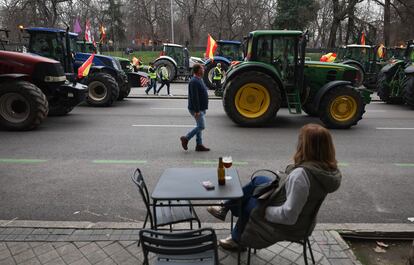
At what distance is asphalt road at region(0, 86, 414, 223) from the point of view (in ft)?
15.9

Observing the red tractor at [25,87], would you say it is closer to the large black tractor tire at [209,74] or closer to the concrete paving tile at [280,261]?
the concrete paving tile at [280,261]

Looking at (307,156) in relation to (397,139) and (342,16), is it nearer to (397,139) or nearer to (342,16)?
(397,139)

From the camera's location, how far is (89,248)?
12.2 ft

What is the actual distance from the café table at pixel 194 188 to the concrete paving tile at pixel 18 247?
1381mm

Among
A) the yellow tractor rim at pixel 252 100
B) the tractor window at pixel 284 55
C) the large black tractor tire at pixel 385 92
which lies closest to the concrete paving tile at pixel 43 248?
the yellow tractor rim at pixel 252 100

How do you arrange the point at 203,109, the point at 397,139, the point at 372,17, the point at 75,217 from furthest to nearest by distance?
1. the point at 372,17
2. the point at 397,139
3. the point at 203,109
4. the point at 75,217

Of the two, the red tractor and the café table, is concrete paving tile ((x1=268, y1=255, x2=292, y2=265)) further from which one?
the red tractor

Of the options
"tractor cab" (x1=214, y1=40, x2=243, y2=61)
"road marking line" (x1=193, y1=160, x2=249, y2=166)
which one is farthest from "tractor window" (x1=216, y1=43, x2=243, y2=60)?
"road marking line" (x1=193, y1=160, x2=249, y2=166)

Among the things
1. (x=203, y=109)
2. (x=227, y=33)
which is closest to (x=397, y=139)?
(x=203, y=109)

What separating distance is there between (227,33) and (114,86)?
37.9 m

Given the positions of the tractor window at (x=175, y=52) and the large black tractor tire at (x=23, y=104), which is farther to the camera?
the tractor window at (x=175, y=52)

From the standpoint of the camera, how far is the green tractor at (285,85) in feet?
32.2

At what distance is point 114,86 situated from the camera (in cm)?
1344

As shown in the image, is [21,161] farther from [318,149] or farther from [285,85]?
[285,85]
